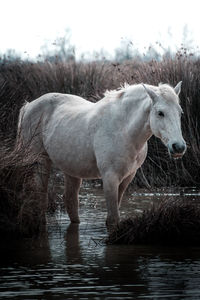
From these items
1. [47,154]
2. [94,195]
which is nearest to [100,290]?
[47,154]

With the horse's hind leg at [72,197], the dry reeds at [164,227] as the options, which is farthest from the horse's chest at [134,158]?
the horse's hind leg at [72,197]

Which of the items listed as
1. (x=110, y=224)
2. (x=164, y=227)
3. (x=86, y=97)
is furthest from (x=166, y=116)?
(x=86, y=97)

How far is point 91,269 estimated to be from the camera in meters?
5.95

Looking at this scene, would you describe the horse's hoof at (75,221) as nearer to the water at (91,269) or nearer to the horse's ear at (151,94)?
the water at (91,269)

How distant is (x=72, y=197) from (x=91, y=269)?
2.85 meters

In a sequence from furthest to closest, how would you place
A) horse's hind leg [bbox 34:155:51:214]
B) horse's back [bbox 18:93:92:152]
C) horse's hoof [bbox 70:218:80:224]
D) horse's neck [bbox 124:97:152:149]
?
horse's back [bbox 18:93:92:152] < horse's hoof [bbox 70:218:80:224] < horse's neck [bbox 124:97:152:149] < horse's hind leg [bbox 34:155:51:214]

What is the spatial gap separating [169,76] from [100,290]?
7257 millimetres

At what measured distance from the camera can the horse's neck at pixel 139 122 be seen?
7534 mm

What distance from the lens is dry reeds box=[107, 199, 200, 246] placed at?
22.9 ft

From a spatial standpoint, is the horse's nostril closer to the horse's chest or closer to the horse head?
the horse head

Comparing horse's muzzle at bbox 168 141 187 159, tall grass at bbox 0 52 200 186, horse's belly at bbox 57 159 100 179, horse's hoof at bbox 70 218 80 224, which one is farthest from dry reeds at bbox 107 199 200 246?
tall grass at bbox 0 52 200 186

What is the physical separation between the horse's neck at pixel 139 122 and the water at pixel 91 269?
3.45ft

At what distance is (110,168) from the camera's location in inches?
300

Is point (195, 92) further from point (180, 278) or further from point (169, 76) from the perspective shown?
point (180, 278)
